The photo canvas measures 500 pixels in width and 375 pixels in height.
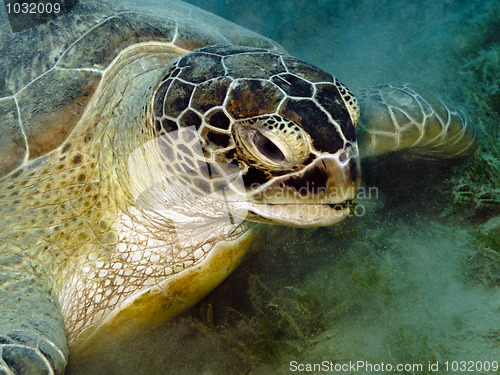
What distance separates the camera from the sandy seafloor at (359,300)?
154 cm

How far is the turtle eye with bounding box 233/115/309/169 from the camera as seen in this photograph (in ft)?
3.45

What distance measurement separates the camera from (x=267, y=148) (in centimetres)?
113

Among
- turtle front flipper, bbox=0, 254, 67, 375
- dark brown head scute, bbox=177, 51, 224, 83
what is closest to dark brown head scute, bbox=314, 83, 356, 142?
dark brown head scute, bbox=177, 51, 224, 83

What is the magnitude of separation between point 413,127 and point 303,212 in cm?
122

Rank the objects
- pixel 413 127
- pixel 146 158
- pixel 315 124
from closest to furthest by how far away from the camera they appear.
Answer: pixel 315 124 < pixel 146 158 < pixel 413 127

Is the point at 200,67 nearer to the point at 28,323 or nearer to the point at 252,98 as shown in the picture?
the point at 252,98

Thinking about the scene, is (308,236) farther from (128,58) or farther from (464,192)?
(128,58)

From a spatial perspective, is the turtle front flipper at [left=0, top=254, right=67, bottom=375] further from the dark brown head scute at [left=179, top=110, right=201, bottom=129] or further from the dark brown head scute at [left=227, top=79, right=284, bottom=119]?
the dark brown head scute at [left=227, top=79, right=284, bottom=119]

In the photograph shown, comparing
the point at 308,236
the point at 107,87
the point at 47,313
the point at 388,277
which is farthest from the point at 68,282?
the point at 388,277

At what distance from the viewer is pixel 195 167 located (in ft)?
4.15

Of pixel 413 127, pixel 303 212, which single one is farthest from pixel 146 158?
pixel 413 127

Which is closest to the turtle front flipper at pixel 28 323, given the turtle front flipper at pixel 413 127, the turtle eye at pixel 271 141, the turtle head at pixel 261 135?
the turtle head at pixel 261 135

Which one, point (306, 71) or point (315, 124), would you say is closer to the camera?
point (315, 124)

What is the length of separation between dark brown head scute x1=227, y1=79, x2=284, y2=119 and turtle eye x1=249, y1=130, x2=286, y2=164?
0.07 metres
